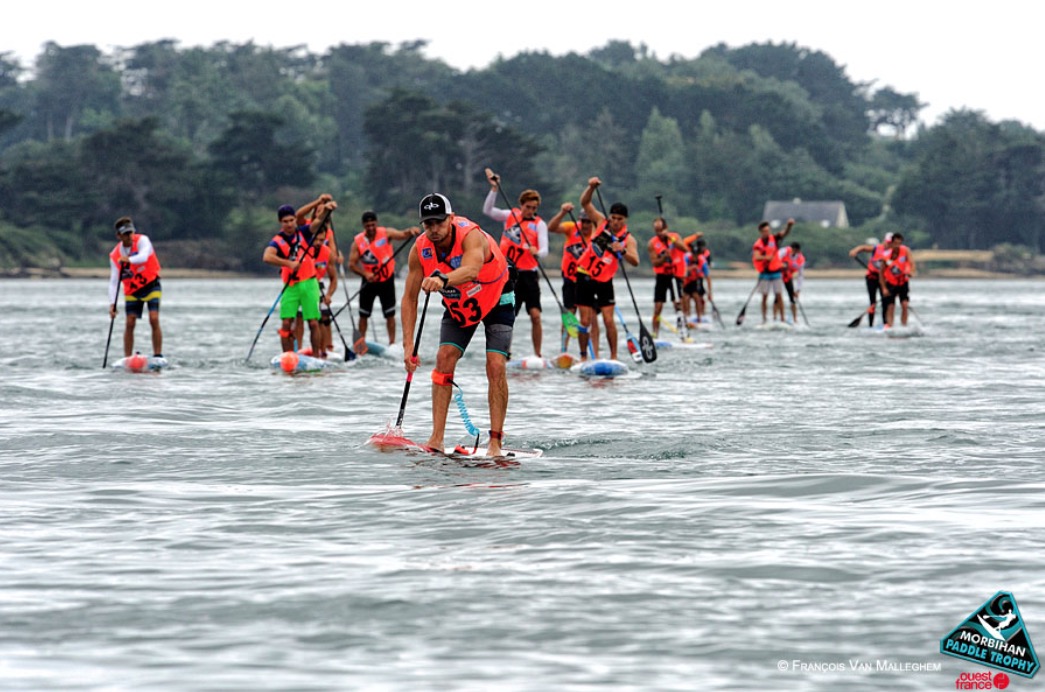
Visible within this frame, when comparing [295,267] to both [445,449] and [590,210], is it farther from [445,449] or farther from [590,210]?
[445,449]

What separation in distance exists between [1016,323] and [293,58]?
6549 inches

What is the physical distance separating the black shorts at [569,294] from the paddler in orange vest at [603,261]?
1.11 ft

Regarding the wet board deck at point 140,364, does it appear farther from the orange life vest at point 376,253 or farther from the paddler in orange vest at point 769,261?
the paddler in orange vest at point 769,261

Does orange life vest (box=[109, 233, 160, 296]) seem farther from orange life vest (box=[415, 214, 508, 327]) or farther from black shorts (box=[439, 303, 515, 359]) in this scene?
orange life vest (box=[415, 214, 508, 327])

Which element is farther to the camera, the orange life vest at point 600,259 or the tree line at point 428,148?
the tree line at point 428,148

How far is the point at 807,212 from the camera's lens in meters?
137

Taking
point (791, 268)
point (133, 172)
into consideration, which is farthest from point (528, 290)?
point (133, 172)

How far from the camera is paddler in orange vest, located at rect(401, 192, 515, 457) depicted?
10.7 m

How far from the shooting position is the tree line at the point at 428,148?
355ft

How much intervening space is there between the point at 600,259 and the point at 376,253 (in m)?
3.68

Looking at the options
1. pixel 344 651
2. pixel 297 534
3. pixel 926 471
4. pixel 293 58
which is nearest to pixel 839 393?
pixel 926 471

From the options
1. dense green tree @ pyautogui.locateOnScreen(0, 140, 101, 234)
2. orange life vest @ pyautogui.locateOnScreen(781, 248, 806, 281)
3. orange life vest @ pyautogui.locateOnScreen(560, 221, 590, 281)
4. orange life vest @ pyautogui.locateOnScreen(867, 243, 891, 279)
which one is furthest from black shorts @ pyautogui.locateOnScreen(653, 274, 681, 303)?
dense green tree @ pyautogui.locateOnScreen(0, 140, 101, 234)

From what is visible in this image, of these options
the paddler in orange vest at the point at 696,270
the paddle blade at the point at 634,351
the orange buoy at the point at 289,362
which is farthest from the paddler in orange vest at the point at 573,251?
the paddler in orange vest at the point at 696,270

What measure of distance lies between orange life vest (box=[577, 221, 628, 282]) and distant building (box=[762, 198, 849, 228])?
390ft
